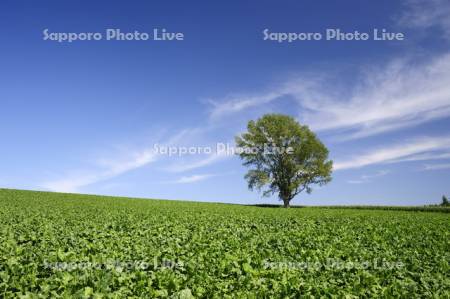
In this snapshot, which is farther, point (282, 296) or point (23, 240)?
point (23, 240)

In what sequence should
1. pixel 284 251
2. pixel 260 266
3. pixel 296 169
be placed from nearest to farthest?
1. pixel 260 266
2. pixel 284 251
3. pixel 296 169

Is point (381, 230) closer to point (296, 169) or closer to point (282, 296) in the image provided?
point (282, 296)

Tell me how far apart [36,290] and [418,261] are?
12.5 m

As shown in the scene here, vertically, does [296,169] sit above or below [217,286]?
above

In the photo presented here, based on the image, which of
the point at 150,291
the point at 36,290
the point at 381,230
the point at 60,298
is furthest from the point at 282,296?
the point at 381,230

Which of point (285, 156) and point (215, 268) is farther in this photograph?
point (285, 156)

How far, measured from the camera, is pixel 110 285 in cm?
988

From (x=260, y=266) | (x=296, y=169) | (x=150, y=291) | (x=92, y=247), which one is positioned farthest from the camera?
(x=296, y=169)

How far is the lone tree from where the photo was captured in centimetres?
7519

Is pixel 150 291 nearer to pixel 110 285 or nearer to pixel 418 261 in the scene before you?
pixel 110 285

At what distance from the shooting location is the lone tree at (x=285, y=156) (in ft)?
247

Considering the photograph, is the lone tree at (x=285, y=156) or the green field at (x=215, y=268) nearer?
the green field at (x=215, y=268)

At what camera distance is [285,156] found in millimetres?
75812

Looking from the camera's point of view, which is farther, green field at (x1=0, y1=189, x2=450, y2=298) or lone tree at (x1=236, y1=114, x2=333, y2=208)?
lone tree at (x1=236, y1=114, x2=333, y2=208)
